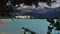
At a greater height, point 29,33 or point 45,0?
point 45,0

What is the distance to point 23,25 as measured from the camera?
1.23 metres

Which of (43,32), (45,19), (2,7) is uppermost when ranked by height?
(2,7)

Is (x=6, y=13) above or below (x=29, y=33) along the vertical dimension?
above

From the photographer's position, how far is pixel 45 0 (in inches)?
43.7

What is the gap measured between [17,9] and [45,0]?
0.77ft

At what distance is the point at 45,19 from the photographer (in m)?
1.16

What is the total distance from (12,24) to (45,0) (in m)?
0.36

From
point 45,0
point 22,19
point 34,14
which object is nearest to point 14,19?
point 22,19

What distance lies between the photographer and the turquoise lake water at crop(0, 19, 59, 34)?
1200 millimetres

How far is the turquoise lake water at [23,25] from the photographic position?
47.3 inches

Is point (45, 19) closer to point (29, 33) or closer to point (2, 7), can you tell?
point (29, 33)

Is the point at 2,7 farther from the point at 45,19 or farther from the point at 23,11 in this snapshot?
the point at 45,19

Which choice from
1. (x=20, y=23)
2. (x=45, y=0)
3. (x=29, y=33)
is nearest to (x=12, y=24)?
(x=20, y=23)

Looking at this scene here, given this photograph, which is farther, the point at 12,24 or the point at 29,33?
the point at 12,24
